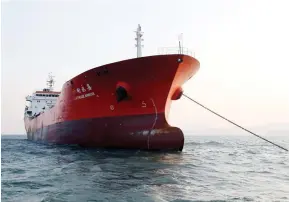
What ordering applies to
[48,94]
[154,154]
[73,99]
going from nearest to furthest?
[154,154] < [73,99] < [48,94]

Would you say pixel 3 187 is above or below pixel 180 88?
below

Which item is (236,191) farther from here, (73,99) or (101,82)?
(73,99)

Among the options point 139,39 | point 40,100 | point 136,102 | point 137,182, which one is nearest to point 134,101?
point 136,102

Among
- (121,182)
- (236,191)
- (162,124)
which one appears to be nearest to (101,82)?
(162,124)

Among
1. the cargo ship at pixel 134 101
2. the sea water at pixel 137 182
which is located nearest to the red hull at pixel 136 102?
the cargo ship at pixel 134 101

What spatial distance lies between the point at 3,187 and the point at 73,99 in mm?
8320

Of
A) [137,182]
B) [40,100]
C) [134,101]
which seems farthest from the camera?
[40,100]

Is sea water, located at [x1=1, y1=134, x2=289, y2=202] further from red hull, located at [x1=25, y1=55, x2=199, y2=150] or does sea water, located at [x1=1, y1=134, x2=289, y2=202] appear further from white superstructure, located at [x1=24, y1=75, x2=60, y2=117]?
white superstructure, located at [x1=24, y1=75, x2=60, y2=117]

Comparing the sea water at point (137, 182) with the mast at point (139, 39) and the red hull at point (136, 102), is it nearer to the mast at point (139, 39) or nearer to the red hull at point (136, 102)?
the red hull at point (136, 102)

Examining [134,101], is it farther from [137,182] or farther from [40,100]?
[40,100]

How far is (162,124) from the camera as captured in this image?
12.2m

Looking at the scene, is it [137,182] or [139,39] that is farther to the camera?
[139,39]

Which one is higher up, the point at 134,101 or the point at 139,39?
the point at 139,39

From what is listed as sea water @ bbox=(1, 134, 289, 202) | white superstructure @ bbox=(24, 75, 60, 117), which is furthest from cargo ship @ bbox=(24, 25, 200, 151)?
white superstructure @ bbox=(24, 75, 60, 117)
